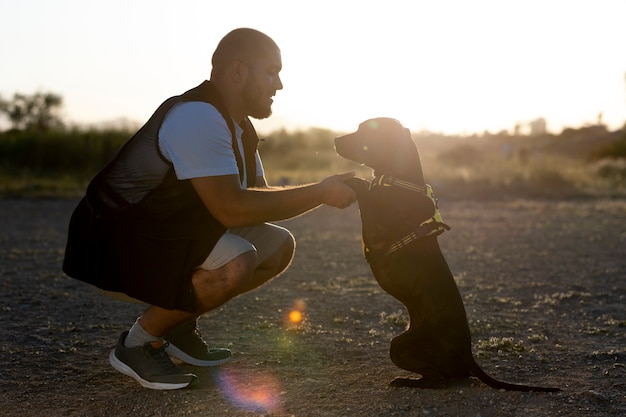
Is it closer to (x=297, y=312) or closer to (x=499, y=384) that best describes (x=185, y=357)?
(x=297, y=312)

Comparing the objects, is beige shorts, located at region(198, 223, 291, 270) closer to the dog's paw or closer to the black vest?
the black vest

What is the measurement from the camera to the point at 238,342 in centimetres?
404

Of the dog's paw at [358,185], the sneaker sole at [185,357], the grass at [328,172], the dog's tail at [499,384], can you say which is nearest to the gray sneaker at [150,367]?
the sneaker sole at [185,357]

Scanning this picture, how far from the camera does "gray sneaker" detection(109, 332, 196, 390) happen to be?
3.20 meters

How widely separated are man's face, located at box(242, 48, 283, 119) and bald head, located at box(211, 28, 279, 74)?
0.03 meters

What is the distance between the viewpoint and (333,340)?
4070 mm

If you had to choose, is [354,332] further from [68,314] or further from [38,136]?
[38,136]

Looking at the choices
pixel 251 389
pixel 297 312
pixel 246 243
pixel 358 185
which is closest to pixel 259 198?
pixel 246 243

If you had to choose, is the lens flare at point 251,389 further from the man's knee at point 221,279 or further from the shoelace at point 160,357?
the man's knee at point 221,279

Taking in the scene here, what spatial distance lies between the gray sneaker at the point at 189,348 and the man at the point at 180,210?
0.14m

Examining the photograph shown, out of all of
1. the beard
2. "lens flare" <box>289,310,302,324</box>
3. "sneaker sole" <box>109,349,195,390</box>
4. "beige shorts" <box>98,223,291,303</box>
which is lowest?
"lens flare" <box>289,310,302,324</box>

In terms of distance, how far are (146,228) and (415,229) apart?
118 centimetres

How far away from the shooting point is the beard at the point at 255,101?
3.42 metres

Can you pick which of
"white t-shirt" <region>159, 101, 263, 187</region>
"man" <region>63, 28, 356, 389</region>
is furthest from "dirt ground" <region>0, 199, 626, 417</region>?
"white t-shirt" <region>159, 101, 263, 187</region>
